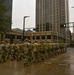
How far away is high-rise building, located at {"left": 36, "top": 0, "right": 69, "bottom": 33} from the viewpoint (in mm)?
65375

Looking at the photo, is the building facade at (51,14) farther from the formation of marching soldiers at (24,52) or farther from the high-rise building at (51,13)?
the formation of marching soldiers at (24,52)

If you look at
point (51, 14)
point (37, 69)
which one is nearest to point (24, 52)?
point (37, 69)

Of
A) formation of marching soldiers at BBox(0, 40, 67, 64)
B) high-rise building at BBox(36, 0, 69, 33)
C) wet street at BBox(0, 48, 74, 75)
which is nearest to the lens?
wet street at BBox(0, 48, 74, 75)

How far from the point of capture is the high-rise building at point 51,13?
65375mm

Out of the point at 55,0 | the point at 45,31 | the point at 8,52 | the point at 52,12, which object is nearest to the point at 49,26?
the point at 45,31

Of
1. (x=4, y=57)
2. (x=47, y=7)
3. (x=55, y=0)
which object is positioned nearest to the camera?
(x=4, y=57)

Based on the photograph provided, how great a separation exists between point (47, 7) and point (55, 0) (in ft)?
23.5

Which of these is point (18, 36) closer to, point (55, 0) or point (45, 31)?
point (45, 31)

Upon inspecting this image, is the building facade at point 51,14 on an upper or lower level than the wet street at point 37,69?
upper

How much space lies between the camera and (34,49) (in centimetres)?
1178

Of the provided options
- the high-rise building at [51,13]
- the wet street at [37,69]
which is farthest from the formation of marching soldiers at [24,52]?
the high-rise building at [51,13]

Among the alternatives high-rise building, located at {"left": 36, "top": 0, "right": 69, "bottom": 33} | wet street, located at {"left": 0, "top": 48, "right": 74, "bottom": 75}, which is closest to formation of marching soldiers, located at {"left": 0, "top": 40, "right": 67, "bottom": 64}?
wet street, located at {"left": 0, "top": 48, "right": 74, "bottom": 75}

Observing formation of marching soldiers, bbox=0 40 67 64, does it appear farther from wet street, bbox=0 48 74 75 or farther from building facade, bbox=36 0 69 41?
building facade, bbox=36 0 69 41

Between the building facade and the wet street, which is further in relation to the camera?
the building facade
